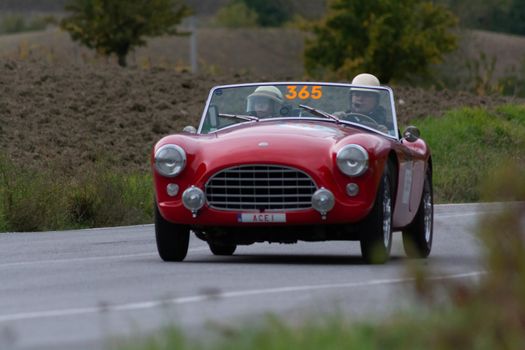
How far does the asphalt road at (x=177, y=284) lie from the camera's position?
26.8 ft

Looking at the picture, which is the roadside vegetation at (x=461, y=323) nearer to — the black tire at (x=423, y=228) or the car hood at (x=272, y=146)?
the car hood at (x=272, y=146)

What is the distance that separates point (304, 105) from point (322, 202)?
2.17 metres

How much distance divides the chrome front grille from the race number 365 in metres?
2.05

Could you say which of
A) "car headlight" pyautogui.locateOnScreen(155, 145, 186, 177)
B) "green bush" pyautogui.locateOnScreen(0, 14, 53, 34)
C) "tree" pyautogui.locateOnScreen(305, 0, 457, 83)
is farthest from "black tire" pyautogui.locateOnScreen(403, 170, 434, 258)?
"green bush" pyautogui.locateOnScreen(0, 14, 53, 34)

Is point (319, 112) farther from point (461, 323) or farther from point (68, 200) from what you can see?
point (461, 323)

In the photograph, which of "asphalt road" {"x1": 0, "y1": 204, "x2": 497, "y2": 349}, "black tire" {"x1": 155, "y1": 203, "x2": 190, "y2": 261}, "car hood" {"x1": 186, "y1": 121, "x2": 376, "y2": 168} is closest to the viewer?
"asphalt road" {"x1": 0, "y1": 204, "x2": 497, "y2": 349}

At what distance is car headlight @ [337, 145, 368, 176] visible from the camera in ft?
41.3

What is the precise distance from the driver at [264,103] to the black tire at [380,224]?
5.63ft

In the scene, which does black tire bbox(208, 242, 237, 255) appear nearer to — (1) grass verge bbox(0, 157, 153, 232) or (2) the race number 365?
(2) the race number 365

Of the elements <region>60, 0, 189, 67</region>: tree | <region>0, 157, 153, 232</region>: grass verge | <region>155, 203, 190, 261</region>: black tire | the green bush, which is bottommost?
the green bush

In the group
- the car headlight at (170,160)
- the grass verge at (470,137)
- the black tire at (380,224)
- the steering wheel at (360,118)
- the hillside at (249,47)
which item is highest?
the car headlight at (170,160)

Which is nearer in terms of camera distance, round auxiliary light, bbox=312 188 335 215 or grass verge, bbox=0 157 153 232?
round auxiliary light, bbox=312 188 335 215

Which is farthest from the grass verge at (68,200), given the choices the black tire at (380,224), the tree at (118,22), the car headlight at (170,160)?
the tree at (118,22)

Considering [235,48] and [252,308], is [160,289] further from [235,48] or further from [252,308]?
[235,48]
